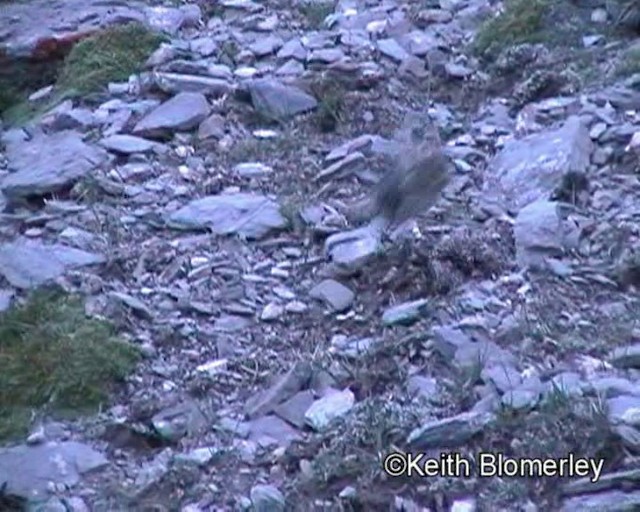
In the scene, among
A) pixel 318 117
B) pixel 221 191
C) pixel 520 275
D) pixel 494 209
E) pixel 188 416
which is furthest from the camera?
pixel 318 117

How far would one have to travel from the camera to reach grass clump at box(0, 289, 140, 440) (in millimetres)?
5383

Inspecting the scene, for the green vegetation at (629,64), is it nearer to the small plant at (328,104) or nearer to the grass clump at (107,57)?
the small plant at (328,104)

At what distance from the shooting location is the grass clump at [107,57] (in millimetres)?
7609

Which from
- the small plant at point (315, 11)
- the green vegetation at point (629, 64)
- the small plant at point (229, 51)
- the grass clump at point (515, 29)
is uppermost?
the green vegetation at point (629, 64)

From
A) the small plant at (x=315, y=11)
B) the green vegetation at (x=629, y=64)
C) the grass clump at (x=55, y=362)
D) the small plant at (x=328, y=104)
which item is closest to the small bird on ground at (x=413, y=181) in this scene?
the small plant at (x=328, y=104)

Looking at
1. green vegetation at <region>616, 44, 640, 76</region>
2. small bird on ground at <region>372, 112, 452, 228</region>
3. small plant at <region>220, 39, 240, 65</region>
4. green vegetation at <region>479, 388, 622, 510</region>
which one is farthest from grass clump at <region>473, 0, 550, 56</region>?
green vegetation at <region>479, 388, 622, 510</region>

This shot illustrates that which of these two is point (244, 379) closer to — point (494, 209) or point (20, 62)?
point (494, 209)

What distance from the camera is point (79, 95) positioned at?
7527mm

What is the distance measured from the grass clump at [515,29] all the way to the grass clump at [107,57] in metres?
1.37

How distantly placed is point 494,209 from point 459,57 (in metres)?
1.40

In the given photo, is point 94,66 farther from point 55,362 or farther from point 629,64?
point 55,362

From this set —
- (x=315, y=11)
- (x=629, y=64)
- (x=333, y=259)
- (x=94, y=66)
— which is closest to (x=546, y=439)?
(x=333, y=259)

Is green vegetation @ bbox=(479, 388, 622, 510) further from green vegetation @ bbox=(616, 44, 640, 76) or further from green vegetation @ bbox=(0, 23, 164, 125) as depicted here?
green vegetation @ bbox=(0, 23, 164, 125)

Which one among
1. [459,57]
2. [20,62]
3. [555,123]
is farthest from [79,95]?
[555,123]
